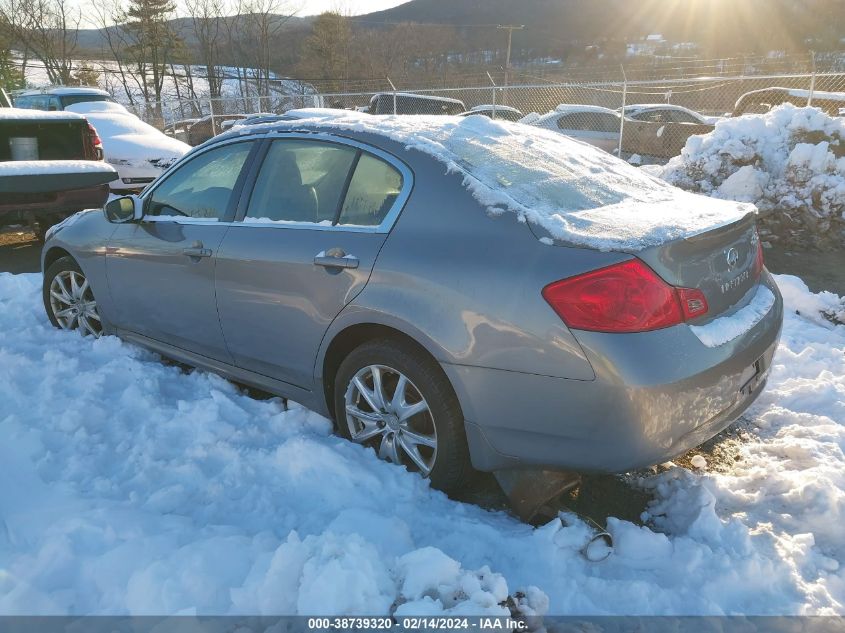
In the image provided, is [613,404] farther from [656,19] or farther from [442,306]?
[656,19]

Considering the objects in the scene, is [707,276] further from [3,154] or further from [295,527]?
[3,154]

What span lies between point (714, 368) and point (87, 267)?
3.87 meters

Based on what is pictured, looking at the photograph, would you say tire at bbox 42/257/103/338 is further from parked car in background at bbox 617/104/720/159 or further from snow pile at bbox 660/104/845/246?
parked car in background at bbox 617/104/720/159

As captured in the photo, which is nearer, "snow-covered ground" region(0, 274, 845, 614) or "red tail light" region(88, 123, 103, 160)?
"snow-covered ground" region(0, 274, 845, 614)

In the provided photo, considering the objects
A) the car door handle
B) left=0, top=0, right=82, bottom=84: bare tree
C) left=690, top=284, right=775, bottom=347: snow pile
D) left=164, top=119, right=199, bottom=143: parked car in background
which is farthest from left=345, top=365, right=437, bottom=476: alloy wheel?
left=0, top=0, right=82, bottom=84: bare tree

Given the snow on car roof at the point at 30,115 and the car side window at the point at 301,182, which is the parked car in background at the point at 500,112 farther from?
the car side window at the point at 301,182

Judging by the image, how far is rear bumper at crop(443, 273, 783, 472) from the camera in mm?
2193

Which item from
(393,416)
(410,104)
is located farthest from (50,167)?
(410,104)

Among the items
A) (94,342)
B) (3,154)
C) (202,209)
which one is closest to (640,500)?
(202,209)

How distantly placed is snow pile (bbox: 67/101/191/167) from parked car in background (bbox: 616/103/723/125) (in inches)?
399

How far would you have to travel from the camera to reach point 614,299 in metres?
2.21

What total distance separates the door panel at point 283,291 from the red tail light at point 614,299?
87 centimetres

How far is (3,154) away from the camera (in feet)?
25.9

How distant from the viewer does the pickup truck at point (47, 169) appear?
278 inches
